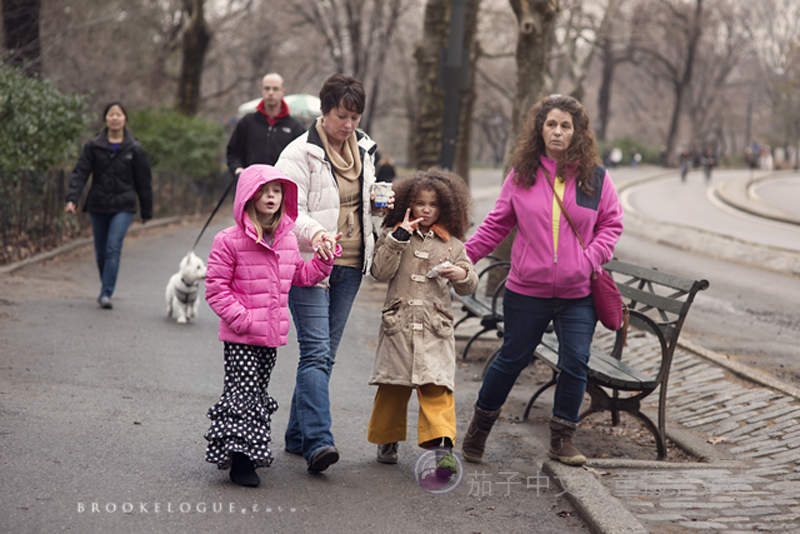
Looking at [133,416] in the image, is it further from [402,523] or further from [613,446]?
[613,446]

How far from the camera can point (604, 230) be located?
15.2ft

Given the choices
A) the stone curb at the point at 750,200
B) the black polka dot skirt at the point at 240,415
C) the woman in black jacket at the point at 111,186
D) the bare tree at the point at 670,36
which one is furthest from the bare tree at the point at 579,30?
the black polka dot skirt at the point at 240,415

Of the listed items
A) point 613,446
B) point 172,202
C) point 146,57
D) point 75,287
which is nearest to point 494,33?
point 146,57

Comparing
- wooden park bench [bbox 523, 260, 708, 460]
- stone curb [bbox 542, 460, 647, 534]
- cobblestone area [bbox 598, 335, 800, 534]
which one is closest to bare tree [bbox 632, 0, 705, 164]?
cobblestone area [bbox 598, 335, 800, 534]

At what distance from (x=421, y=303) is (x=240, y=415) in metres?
1.10

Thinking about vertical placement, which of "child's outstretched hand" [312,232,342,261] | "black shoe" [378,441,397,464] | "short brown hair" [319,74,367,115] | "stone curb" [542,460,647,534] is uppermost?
"short brown hair" [319,74,367,115]

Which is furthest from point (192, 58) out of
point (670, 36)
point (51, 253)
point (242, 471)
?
point (670, 36)

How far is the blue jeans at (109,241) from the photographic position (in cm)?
842

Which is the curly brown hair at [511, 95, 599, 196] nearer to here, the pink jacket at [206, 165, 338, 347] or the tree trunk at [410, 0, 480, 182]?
the pink jacket at [206, 165, 338, 347]

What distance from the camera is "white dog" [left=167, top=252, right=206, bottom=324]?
8.05 meters

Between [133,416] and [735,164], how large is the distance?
67215 mm

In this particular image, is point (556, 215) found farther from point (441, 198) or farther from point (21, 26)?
point (21, 26)

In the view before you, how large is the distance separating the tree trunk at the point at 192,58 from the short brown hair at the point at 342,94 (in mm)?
19679

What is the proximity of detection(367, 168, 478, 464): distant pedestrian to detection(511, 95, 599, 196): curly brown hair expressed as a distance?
1.22ft
